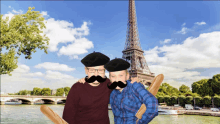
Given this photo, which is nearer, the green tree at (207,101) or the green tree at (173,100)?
the green tree at (207,101)

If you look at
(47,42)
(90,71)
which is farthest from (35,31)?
(90,71)

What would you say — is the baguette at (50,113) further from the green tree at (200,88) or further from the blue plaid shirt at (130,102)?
the green tree at (200,88)

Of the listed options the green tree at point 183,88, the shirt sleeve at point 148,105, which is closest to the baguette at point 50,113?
the shirt sleeve at point 148,105

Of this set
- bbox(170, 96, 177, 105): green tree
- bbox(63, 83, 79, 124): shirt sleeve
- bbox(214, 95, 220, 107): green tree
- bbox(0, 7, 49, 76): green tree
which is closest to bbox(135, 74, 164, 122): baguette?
bbox(63, 83, 79, 124): shirt sleeve

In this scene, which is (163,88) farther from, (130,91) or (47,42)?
(130,91)

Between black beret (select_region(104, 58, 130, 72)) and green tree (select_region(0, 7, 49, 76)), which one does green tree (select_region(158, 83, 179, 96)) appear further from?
black beret (select_region(104, 58, 130, 72))

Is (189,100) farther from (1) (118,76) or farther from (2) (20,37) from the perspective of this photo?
(1) (118,76)
